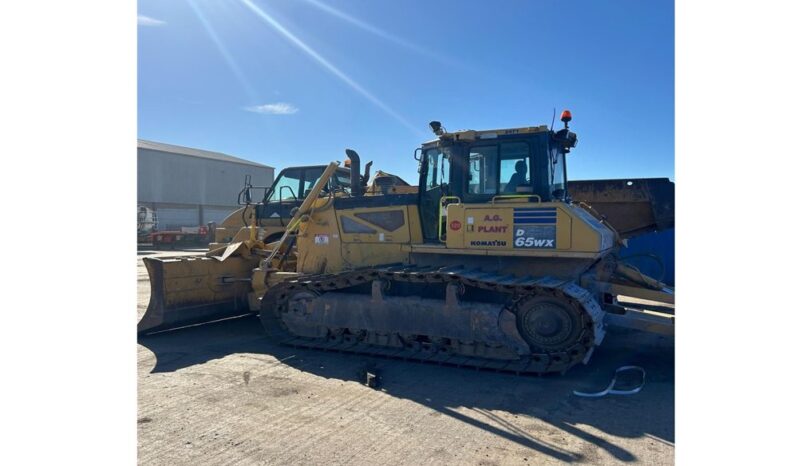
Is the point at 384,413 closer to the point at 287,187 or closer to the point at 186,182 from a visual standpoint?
the point at 287,187

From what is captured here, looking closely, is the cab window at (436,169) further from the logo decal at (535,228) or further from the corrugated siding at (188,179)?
the corrugated siding at (188,179)

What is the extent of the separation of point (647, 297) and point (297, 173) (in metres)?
7.32

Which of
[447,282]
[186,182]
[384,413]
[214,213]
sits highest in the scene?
[186,182]

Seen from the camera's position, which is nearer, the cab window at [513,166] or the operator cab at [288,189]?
the cab window at [513,166]

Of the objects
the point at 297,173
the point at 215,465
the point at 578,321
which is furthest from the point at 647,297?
the point at 297,173

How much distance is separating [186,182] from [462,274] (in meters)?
38.3

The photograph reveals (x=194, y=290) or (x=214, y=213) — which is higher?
(x=214, y=213)

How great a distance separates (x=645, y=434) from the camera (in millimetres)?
4219

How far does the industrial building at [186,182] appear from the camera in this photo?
37250 millimetres

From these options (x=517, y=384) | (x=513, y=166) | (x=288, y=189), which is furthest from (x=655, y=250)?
(x=517, y=384)


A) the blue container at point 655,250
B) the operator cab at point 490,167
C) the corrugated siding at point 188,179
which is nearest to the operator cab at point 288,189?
the operator cab at point 490,167

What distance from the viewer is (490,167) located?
21.7ft

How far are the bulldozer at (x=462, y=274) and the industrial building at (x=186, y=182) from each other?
31264mm

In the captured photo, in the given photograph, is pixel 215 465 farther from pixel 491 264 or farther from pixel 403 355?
pixel 491 264
